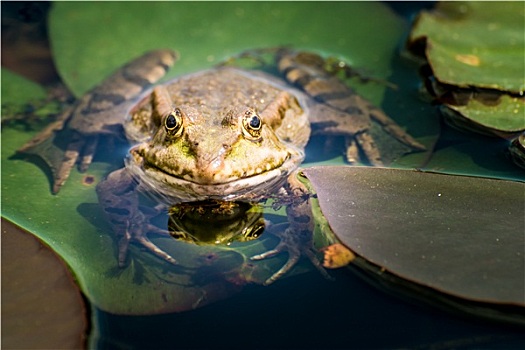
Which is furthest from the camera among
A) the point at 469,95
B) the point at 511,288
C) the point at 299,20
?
the point at 299,20

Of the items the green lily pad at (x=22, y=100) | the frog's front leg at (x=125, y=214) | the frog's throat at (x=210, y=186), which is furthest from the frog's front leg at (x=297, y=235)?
the green lily pad at (x=22, y=100)

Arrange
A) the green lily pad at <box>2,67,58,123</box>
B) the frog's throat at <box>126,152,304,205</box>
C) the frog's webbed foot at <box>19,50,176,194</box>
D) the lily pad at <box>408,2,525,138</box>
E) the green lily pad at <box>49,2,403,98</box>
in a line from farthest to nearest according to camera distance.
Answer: the green lily pad at <box>49,2,403,98</box> → the green lily pad at <box>2,67,58,123</box> → the frog's webbed foot at <box>19,50,176,194</box> → the lily pad at <box>408,2,525,138</box> → the frog's throat at <box>126,152,304,205</box>

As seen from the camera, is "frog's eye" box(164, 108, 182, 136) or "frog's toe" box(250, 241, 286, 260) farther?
"frog's eye" box(164, 108, 182, 136)

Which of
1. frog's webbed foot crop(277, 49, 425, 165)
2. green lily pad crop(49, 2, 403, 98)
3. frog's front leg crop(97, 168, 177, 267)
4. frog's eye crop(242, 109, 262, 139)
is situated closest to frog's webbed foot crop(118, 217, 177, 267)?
frog's front leg crop(97, 168, 177, 267)

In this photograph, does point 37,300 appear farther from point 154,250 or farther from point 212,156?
point 212,156

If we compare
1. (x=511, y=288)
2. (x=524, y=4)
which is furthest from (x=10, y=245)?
(x=524, y=4)

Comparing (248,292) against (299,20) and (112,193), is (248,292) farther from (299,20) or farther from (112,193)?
(299,20)

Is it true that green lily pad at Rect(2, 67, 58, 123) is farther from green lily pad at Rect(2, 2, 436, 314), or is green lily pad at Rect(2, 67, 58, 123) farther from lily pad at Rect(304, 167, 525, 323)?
lily pad at Rect(304, 167, 525, 323)

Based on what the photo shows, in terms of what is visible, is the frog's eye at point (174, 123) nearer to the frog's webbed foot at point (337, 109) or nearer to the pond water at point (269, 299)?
the pond water at point (269, 299)
